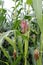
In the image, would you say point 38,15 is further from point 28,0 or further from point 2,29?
point 2,29

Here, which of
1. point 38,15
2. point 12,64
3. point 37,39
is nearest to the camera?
point 38,15

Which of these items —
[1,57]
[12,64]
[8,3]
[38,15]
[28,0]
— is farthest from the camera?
[8,3]

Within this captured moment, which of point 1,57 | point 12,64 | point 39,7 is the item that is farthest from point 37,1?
point 1,57

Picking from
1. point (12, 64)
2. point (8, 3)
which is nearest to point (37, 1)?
point (12, 64)

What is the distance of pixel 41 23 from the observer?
49 centimetres

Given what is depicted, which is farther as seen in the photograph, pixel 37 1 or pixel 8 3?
pixel 8 3

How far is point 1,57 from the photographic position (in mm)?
1079

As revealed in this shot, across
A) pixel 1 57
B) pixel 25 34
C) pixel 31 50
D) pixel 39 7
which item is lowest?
pixel 1 57

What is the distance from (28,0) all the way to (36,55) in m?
0.18

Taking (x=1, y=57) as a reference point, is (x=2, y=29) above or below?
above

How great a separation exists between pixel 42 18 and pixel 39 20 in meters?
0.02

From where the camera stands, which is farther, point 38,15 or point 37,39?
point 37,39

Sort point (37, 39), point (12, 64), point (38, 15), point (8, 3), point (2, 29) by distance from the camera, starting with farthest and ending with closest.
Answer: point (8, 3), point (2, 29), point (37, 39), point (12, 64), point (38, 15)

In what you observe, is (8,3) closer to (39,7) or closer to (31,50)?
(31,50)
